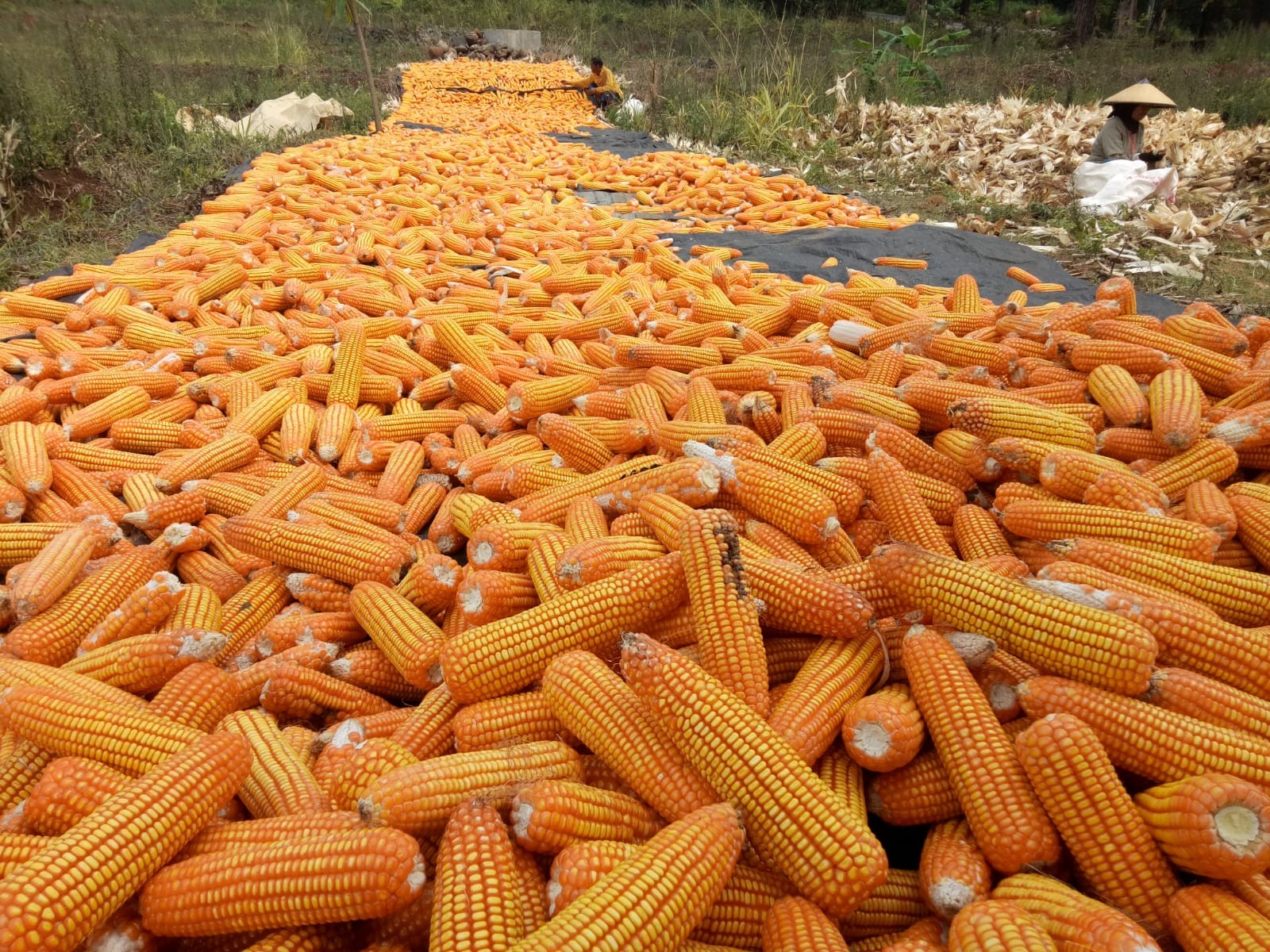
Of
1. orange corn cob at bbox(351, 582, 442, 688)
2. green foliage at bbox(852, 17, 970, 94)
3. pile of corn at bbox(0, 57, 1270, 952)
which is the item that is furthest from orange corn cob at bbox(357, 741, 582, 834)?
green foliage at bbox(852, 17, 970, 94)

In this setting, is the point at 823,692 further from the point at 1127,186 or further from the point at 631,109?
the point at 631,109

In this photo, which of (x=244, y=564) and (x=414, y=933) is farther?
(x=244, y=564)

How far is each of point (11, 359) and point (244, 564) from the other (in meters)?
3.40

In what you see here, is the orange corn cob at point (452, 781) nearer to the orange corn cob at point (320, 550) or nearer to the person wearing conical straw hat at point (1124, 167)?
the orange corn cob at point (320, 550)

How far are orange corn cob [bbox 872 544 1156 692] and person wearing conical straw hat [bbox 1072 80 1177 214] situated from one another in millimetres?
10015

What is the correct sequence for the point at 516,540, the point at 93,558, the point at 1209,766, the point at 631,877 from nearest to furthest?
1. the point at 631,877
2. the point at 1209,766
3. the point at 516,540
4. the point at 93,558

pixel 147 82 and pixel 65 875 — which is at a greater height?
pixel 147 82

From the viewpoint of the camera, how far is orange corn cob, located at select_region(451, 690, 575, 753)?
2025mm

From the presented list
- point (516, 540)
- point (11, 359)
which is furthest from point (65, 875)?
point (11, 359)

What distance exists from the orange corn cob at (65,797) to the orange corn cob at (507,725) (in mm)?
823

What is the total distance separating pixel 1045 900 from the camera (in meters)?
1.51

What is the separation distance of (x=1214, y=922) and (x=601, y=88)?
73.7 ft

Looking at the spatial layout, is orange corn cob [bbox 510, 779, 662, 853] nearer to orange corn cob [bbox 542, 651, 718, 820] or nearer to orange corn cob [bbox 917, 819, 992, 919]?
orange corn cob [bbox 542, 651, 718, 820]

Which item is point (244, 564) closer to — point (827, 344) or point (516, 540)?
point (516, 540)
